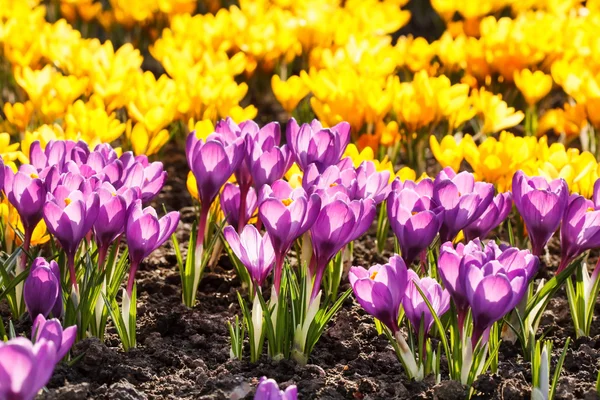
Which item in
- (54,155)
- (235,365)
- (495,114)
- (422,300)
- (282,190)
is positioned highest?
(495,114)

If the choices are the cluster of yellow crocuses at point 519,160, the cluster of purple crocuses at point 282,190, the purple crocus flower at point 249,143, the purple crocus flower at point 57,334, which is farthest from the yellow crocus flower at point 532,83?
the purple crocus flower at point 57,334

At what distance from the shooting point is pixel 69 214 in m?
1.80

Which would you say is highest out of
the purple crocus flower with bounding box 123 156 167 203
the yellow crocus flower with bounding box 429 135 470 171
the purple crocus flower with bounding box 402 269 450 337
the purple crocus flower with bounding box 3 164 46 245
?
the yellow crocus flower with bounding box 429 135 470 171

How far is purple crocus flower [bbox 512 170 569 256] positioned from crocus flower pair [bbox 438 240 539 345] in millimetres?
259

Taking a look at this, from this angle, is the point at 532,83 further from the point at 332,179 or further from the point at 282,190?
the point at 282,190

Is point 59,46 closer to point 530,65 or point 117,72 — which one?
point 117,72

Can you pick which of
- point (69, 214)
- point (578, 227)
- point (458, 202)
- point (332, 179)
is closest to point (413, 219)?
point (458, 202)

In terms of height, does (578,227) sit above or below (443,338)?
above

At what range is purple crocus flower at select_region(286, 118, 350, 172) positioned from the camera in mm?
2229

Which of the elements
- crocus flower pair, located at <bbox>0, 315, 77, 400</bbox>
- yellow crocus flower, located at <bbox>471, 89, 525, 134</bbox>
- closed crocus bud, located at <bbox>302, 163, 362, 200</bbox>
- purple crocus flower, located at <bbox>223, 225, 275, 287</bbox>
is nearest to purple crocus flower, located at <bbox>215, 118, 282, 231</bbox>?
closed crocus bud, located at <bbox>302, 163, 362, 200</bbox>

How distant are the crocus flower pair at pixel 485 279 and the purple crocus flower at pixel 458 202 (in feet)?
0.78

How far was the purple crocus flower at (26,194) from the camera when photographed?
190 cm

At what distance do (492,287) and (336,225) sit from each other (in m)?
0.35

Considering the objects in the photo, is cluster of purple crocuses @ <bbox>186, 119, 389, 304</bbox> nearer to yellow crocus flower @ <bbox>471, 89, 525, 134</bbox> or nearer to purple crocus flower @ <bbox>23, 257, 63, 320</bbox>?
purple crocus flower @ <bbox>23, 257, 63, 320</bbox>
